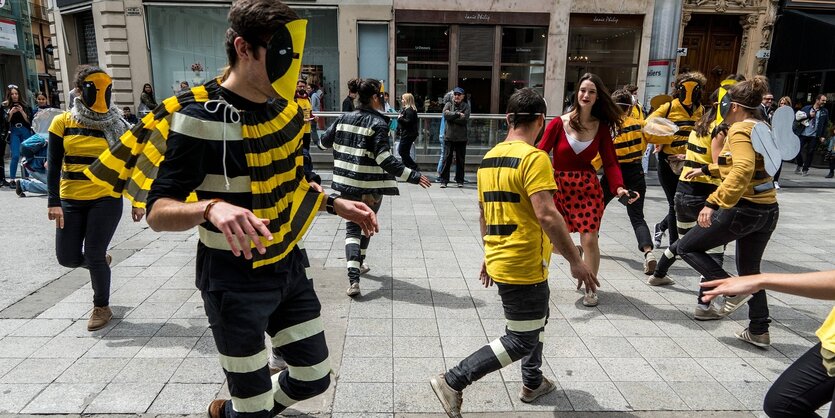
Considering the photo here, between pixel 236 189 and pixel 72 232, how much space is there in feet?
9.53

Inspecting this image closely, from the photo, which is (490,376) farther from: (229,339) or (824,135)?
(824,135)

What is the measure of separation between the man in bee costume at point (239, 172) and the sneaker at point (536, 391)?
156cm

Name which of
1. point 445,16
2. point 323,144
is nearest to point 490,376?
point 323,144

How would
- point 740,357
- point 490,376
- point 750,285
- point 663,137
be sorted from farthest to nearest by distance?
1. point 663,137
2. point 740,357
3. point 490,376
4. point 750,285

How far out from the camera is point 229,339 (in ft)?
6.79

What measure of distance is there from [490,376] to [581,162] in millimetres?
2026

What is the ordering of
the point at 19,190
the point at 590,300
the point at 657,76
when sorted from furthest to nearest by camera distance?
the point at 657,76 → the point at 19,190 → the point at 590,300

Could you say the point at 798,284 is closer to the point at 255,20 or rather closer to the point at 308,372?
the point at 308,372

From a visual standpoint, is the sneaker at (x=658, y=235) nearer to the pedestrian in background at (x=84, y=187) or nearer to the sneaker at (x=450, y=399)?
the sneaker at (x=450, y=399)

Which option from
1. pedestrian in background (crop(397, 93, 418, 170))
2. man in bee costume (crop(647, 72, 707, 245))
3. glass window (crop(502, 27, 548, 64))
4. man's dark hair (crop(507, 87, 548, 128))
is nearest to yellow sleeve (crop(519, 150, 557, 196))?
man's dark hair (crop(507, 87, 548, 128))

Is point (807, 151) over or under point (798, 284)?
under

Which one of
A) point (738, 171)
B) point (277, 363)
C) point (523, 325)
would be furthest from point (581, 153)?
point (277, 363)

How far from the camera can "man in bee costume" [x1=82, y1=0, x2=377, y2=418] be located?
6.24ft

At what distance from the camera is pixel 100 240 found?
4.14 m
